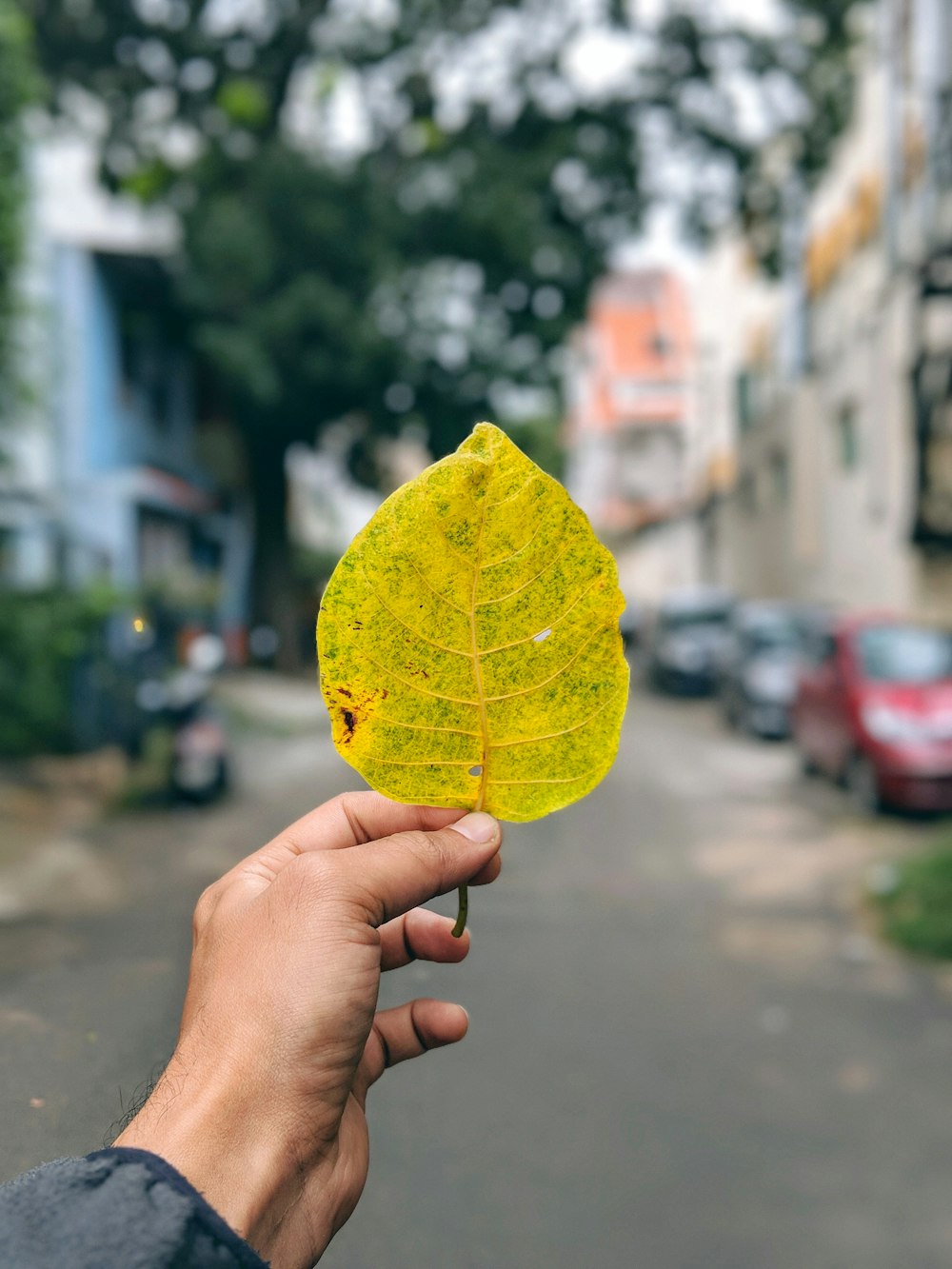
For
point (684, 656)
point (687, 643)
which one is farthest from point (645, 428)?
point (684, 656)

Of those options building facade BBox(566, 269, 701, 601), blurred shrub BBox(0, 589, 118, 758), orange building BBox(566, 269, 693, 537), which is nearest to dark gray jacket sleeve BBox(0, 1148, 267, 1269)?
blurred shrub BBox(0, 589, 118, 758)

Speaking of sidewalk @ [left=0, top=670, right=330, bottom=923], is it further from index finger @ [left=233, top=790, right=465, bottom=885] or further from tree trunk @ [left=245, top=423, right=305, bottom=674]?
index finger @ [left=233, top=790, right=465, bottom=885]

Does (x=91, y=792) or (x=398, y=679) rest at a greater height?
(x=398, y=679)

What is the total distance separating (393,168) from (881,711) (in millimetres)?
8682

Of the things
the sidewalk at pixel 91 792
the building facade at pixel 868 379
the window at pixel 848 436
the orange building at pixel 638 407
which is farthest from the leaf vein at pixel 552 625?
the orange building at pixel 638 407

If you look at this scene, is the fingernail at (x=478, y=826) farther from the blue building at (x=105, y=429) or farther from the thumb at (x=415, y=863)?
the blue building at (x=105, y=429)

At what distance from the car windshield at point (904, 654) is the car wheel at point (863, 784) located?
70 cm

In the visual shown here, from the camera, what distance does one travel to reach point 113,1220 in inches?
29.6

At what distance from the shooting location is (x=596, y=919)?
583cm

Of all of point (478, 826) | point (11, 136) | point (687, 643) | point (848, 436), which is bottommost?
point (687, 643)

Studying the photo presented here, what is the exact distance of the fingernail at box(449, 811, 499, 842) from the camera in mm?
870

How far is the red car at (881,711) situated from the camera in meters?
7.84

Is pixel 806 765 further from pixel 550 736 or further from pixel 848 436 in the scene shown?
pixel 550 736

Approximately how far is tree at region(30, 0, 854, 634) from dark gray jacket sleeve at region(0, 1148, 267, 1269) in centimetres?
1033
